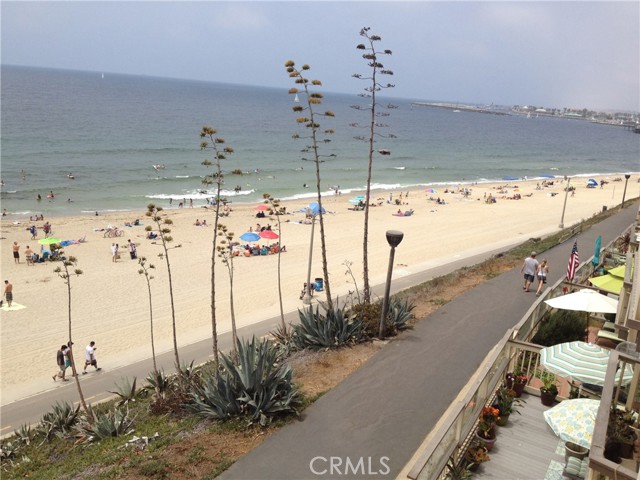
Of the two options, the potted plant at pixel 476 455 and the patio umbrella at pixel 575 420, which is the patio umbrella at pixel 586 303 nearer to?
the patio umbrella at pixel 575 420

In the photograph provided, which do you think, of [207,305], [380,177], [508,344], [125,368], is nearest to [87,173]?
[380,177]

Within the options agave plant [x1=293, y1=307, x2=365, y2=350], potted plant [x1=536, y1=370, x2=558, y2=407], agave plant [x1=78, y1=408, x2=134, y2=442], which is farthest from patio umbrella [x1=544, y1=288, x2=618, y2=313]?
agave plant [x1=78, y1=408, x2=134, y2=442]

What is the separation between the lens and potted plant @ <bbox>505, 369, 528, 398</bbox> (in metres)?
7.82

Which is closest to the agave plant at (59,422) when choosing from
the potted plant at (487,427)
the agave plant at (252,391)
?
the agave plant at (252,391)

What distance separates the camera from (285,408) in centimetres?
779

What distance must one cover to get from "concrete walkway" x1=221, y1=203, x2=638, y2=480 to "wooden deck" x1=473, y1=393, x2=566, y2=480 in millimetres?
1082

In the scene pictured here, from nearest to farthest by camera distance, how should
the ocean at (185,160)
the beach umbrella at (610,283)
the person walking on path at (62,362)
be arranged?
the beach umbrella at (610,283), the person walking on path at (62,362), the ocean at (185,160)

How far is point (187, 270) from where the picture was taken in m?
25.1

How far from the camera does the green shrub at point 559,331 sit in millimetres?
9898

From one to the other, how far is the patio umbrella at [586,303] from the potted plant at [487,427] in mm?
3974

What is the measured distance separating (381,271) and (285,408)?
55.6ft

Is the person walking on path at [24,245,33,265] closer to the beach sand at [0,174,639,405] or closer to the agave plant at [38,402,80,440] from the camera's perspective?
the beach sand at [0,174,639,405]

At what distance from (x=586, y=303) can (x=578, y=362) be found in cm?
301

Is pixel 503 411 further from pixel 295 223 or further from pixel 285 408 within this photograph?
pixel 295 223
